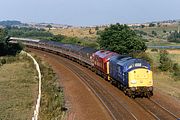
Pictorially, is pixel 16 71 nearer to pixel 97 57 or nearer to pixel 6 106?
pixel 97 57

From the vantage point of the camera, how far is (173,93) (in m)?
41.0

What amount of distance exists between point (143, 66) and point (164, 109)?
6.34 m

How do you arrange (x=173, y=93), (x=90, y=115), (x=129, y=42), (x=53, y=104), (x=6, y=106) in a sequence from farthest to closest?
(x=129, y=42)
(x=173, y=93)
(x=6, y=106)
(x=53, y=104)
(x=90, y=115)

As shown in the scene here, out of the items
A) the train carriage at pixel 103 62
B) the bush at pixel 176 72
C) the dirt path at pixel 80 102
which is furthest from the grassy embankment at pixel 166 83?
A: the dirt path at pixel 80 102

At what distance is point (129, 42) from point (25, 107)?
48.1 m

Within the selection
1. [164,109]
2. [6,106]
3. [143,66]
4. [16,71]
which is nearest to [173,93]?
[143,66]

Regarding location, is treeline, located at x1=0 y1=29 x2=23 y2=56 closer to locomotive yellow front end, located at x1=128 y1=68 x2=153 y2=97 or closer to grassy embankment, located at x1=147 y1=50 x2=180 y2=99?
grassy embankment, located at x1=147 y1=50 x2=180 y2=99

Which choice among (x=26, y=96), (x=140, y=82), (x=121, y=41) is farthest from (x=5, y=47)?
(x=140, y=82)

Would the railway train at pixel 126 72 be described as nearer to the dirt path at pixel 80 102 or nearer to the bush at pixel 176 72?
the dirt path at pixel 80 102

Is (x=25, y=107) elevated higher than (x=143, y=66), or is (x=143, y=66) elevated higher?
(x=143, y=66)

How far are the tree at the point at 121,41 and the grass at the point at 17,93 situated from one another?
63.7 feet

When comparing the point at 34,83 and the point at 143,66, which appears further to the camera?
the point at 34,83

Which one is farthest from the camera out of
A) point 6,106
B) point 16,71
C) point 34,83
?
point 16,71

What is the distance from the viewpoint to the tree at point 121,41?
81.1 metres
